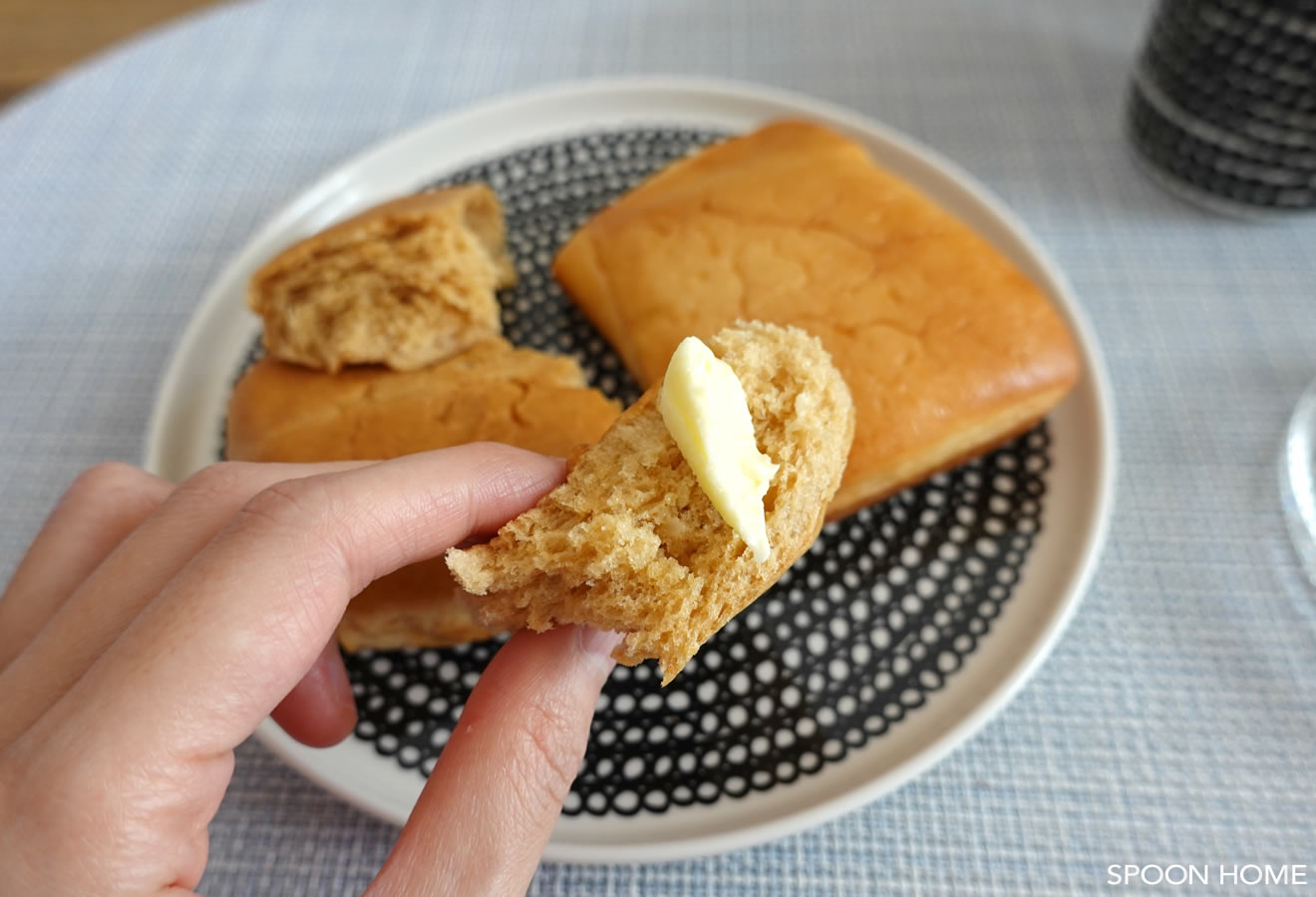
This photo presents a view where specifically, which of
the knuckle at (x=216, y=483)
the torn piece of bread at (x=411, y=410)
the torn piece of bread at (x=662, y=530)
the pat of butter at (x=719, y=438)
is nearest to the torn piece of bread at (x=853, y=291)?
the torn piece of bread at (x=411, y=410)

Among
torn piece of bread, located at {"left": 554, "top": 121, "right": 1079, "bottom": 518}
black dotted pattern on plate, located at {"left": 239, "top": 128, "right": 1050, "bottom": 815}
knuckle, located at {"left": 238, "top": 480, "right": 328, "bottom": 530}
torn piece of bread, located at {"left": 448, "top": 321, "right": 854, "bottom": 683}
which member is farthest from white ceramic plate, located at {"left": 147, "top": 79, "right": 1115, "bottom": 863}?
knuckle, located at {"left": 238, "top": 480, "right": 328, "bottom": 530}

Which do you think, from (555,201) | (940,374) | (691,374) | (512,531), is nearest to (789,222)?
(940,374)

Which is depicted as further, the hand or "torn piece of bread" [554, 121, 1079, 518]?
"torn piece of bread" [554, 121, 1079, 518]

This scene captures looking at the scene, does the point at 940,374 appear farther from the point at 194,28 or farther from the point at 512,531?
the point at 194,28

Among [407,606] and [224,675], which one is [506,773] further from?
[407,606]

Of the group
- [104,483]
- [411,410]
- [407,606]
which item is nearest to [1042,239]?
[411,410]

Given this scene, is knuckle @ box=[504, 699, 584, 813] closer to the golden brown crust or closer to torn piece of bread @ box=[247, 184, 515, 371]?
the golden brown crust

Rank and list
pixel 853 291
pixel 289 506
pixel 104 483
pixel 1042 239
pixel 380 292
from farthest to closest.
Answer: pixel 1042 239
pixel 380 292
pixel 853 291
pixel 104 483
pixel 289 506

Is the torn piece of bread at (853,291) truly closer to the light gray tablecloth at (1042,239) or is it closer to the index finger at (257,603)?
the light gray tablecloth at (1042,239)
